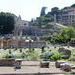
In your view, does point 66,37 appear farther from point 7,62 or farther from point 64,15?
point 64,15

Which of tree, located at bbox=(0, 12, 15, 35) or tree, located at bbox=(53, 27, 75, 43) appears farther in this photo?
tree, located at bbox=(0, 12, 15, 35)

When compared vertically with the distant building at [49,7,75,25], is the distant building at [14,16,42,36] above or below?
below

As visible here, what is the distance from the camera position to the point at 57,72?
14953 millimetres

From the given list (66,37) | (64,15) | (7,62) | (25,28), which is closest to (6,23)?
(25,28)

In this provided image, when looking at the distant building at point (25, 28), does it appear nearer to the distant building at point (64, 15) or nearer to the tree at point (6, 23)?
the tree at point (6, 23)

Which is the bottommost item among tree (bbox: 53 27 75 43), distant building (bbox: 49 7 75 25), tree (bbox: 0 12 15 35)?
tree (bbox: 53 27 75 43)

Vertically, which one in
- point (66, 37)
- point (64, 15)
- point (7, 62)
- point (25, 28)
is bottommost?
point (66, 37)

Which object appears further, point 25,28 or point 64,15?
point 64,15

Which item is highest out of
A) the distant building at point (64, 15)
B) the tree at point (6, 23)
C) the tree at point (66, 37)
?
the distant building at point (64, 15)

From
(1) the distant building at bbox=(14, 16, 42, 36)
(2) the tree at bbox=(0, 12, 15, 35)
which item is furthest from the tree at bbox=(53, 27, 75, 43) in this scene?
(1) the distant building at bbox=(14, 16, 42, 36)

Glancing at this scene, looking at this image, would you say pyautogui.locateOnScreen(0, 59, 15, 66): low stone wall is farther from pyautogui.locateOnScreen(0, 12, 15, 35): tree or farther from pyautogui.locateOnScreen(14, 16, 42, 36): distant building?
pyautogui.locateOnScreen(14, 16, 42, 36): distant building

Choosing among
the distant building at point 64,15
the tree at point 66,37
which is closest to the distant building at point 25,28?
the distant building at point 64,15

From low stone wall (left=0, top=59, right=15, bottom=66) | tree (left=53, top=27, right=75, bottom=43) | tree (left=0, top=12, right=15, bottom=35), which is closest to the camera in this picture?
low stone wall (left=0, top=59, right=15, bottom=66)

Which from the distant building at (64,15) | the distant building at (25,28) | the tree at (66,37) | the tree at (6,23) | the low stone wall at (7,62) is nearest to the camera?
the low stone wall at (7,62)
